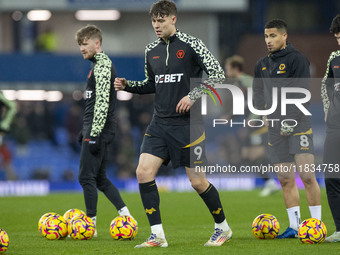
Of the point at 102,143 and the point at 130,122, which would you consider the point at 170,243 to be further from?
the point at 130,122

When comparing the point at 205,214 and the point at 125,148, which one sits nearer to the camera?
the point at 205,214

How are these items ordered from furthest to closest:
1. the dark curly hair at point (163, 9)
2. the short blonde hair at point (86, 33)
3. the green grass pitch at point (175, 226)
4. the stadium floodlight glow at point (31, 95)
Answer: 1. the stadium floodlight glow at point (31, 95)
2. the short blonde hair at point (86, 33)
3. the dark curly hair at point (163, 9)
4. the green grass pitch at point (175, 226)

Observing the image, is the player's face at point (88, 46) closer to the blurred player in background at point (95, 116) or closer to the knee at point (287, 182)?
the blurred player in background at point (95, 116)

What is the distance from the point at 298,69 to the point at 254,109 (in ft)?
2.88

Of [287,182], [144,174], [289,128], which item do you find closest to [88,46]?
[144,174]

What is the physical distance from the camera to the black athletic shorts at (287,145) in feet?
26.0

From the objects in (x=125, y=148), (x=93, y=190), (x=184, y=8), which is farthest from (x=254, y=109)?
(x=184, y=8)

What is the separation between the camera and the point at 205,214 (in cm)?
1207

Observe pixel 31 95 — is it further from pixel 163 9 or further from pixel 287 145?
pixel 163 9

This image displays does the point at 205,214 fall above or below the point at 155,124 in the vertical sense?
below

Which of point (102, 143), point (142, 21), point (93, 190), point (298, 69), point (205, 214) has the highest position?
point (142, 21)

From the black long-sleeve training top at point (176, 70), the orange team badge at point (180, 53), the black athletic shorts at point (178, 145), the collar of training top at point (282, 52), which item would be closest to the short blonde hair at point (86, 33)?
the black long-sleeve training top at point (176, 70)

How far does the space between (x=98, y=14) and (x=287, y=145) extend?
21.2m

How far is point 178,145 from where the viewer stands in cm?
742
